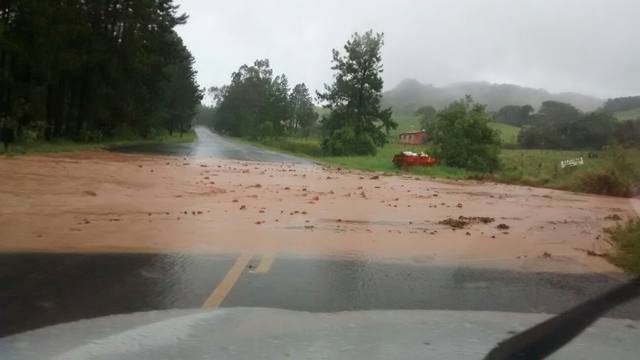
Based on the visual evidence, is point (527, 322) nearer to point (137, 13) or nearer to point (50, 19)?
point (50, 19)

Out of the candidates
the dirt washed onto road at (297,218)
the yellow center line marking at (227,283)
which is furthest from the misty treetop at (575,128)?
the yellow center line marking at (227,283)

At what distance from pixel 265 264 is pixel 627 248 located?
17.6ft

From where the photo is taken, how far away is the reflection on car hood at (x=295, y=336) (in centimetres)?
482


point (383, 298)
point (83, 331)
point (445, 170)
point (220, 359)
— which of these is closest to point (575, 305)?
point (383, 298)

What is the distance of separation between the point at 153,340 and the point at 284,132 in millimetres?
103636

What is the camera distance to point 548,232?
13.1 metres

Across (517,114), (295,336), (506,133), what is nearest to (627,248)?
(295,336)

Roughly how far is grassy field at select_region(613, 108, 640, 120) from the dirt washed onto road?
2663 millimetres

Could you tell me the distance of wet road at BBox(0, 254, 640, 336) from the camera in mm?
6422

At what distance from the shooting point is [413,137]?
169 ft

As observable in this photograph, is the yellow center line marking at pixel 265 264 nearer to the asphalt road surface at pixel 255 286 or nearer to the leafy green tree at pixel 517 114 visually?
the asphalt road surface at pixel 255 286

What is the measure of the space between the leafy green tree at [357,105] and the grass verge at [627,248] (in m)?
49.4

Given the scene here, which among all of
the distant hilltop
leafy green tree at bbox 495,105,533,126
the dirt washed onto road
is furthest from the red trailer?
the dirt washed onto road

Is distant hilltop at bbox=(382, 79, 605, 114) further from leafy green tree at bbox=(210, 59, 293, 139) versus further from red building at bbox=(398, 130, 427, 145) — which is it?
leafy green tree at bbox=(210, 59, 293, 139)
